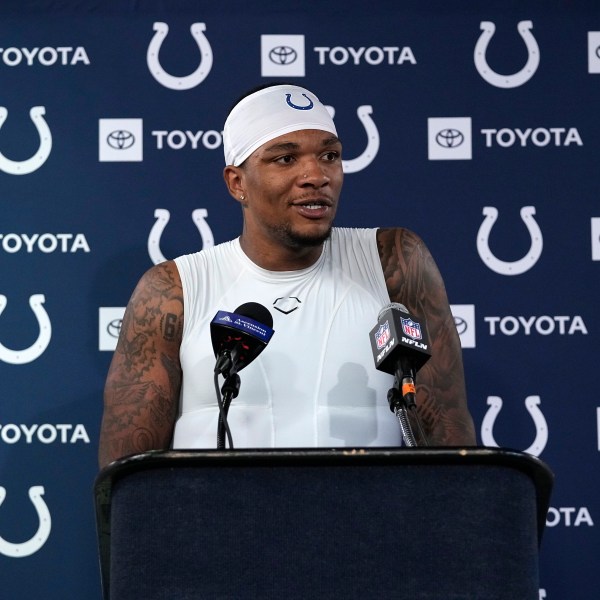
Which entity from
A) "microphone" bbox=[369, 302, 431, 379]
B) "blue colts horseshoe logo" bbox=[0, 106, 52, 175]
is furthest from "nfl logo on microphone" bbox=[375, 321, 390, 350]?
"blue colts horseshoe logo" bbox=[0, 106, 52, 175]

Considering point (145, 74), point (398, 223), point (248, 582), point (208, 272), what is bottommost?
point (248, 582)

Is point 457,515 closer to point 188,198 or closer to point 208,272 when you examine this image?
Result: point 208,272

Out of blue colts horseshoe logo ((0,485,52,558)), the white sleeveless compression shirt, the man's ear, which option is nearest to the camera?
the white sleeveless compression shirt

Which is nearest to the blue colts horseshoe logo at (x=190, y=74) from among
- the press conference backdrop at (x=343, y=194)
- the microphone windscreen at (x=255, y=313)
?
the press conference backdrop at (x=343, y=194)

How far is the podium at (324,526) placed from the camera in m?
1.30

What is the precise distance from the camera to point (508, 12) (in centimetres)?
304

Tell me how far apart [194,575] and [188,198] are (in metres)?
1.80

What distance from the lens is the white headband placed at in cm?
244

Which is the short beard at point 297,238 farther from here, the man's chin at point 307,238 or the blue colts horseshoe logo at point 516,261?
the blue colts horseshoe logo at point 516,261

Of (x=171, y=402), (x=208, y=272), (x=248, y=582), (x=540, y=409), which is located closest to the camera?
(x=248, y=582)

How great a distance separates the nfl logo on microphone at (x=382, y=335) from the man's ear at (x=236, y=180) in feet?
2.95

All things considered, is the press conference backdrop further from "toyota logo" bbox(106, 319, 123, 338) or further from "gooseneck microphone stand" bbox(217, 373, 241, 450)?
"gooseneck microphone stand" bbox(217, 373, 241, 450)

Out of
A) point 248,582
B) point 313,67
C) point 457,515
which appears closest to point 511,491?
point 457,515

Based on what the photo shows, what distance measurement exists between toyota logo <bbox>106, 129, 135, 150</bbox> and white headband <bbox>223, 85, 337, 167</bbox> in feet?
1.72
